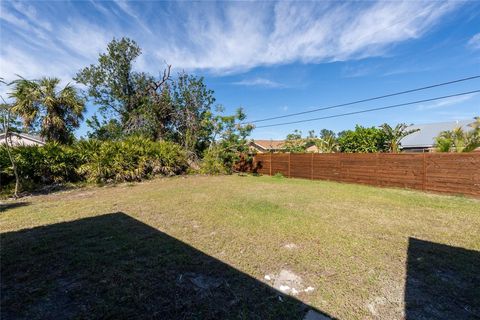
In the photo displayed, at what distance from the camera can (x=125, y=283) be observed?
102 inches

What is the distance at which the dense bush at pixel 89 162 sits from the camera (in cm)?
859

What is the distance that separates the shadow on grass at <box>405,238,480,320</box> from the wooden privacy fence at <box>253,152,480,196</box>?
5.78m

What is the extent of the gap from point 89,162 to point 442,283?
11.9 m

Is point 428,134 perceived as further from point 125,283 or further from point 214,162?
point 125,283

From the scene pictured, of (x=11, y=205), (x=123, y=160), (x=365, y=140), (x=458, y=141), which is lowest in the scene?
(x=11, y=205)

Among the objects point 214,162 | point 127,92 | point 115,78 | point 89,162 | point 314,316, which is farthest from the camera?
point 127,92

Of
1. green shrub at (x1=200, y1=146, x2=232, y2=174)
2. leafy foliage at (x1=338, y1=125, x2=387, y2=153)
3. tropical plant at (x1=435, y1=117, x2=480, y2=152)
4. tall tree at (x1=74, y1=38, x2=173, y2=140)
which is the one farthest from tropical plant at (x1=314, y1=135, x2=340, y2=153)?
tall tree at (x1=74, y1=38, x2=173, y2=140)

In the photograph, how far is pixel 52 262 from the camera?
3.05 metres

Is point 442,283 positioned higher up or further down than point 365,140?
further down

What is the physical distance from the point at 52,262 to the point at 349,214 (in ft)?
18.6

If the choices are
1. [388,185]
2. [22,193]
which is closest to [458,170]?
[388,185]

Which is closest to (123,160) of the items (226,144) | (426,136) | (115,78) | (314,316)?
(226,144)

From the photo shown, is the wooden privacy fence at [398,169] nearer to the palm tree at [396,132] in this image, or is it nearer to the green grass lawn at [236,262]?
the green grass lawn at [236,262]

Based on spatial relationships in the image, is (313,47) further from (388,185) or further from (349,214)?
(349,214)
